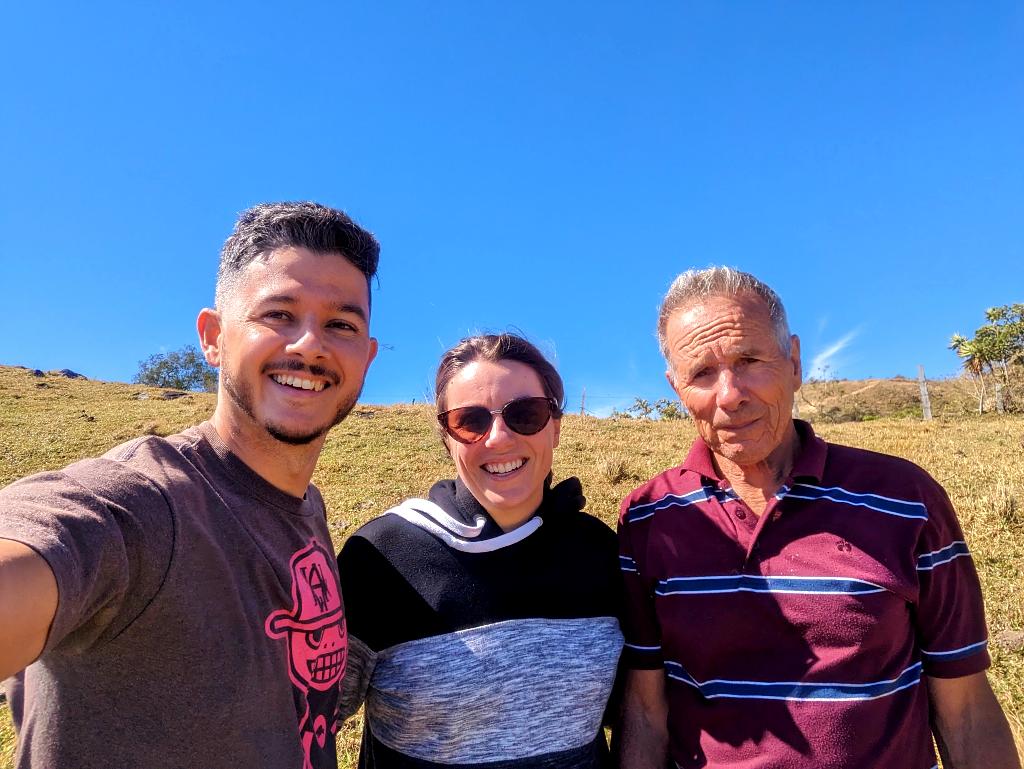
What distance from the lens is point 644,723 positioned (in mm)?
2184

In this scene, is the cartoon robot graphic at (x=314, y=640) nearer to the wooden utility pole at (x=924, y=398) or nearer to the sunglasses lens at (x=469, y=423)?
the sunglasses lens at (x=469, y=423)

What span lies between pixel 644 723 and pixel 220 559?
65.1 inches

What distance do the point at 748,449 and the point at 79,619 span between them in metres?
2.02

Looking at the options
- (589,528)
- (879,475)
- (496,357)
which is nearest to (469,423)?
(496,357)

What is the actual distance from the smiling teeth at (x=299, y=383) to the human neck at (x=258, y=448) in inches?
6.1

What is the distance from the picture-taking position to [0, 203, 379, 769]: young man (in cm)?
111

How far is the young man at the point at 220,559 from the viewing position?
1.11m

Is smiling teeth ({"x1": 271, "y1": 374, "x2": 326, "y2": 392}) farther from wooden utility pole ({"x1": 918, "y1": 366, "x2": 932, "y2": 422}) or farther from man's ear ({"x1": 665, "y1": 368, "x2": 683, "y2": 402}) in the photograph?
wooden utility pole ({"x1": 918, "y1": 366, "x2": 932, "y2": 422})

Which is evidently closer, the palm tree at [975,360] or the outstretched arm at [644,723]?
the outstretched arm at [644,723]

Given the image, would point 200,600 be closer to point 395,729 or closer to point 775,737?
point 395,729

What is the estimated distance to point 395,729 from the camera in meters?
2.02

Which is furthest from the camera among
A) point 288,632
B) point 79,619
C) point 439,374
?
point 439,374

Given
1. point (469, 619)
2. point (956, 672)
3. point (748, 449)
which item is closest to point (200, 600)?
point (469, 619)

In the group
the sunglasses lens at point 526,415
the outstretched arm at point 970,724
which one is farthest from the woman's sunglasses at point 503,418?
the outstretched arm at point 970,724
